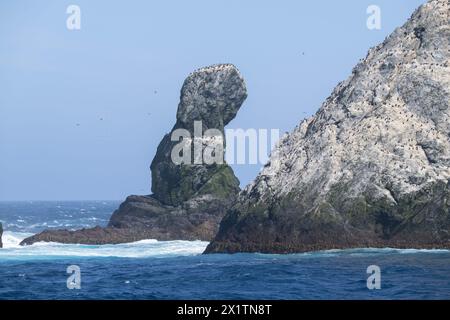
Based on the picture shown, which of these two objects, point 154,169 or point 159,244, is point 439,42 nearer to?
point 159,244

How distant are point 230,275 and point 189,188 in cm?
4989

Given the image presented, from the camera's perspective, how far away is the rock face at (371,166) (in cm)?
7112

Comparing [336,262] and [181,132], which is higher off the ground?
[181,132]

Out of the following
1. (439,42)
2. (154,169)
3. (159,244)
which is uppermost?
(439,42)

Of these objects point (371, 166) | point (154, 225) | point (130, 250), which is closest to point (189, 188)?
point (154, 225)

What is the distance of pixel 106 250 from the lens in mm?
86875

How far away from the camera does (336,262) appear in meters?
61.4

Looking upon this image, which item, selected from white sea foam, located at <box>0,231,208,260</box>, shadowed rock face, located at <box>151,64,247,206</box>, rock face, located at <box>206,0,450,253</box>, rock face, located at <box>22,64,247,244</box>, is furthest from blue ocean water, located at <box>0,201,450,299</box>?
shadowed rock face, located at <box>151,64,247,206</box>

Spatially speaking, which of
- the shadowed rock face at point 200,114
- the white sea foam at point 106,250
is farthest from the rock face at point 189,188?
the white sea foam at point 106,250

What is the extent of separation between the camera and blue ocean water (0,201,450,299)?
48.4m

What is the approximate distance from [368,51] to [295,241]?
2166cm
